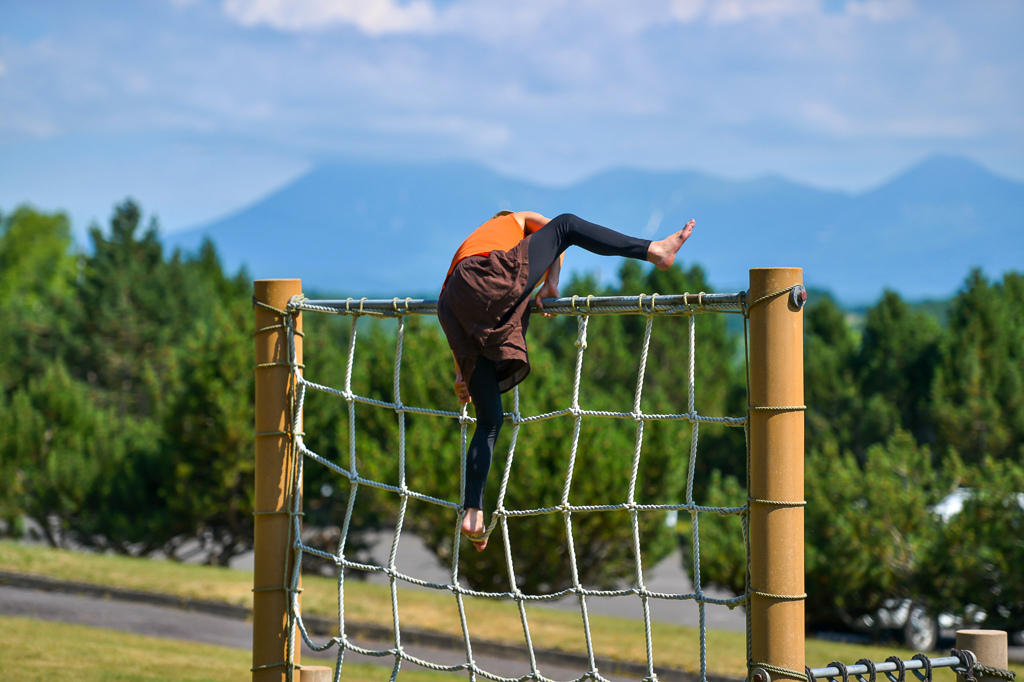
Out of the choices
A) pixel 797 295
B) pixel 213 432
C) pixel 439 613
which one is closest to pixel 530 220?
pixel 797 295

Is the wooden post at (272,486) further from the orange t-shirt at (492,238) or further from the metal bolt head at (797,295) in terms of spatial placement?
the metal bolt head at (797,295)

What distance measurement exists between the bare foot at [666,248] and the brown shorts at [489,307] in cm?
38

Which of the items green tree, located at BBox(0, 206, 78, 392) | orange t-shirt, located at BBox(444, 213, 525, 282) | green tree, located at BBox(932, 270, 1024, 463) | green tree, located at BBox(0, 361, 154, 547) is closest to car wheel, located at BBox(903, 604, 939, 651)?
green tree, located at BBox(932, 270, 1024, 463)

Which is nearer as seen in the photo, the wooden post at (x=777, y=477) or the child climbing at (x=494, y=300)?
the wooden post at (x=777, y=477)

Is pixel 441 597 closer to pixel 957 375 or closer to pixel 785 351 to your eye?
pixel 785 351

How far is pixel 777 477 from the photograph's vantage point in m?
2.63

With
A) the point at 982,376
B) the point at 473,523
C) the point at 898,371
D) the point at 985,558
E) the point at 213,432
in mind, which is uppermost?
the point at 898,371

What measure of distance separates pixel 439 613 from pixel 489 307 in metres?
6.47

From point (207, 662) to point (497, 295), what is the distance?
434 centimetres

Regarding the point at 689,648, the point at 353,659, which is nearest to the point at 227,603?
the point at 353,659

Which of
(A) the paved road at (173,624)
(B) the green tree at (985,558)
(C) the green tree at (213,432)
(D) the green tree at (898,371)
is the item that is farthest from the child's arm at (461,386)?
(D) the green tree at (898,371)

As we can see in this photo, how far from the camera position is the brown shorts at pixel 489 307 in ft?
9.77

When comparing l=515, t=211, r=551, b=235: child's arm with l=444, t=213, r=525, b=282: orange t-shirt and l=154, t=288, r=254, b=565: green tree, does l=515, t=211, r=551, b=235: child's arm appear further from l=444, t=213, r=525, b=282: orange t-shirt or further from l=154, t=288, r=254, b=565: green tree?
l=154, t=288, r=254, b=565: green tree

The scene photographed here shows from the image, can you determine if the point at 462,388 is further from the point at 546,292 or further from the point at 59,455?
the point at 59,455
